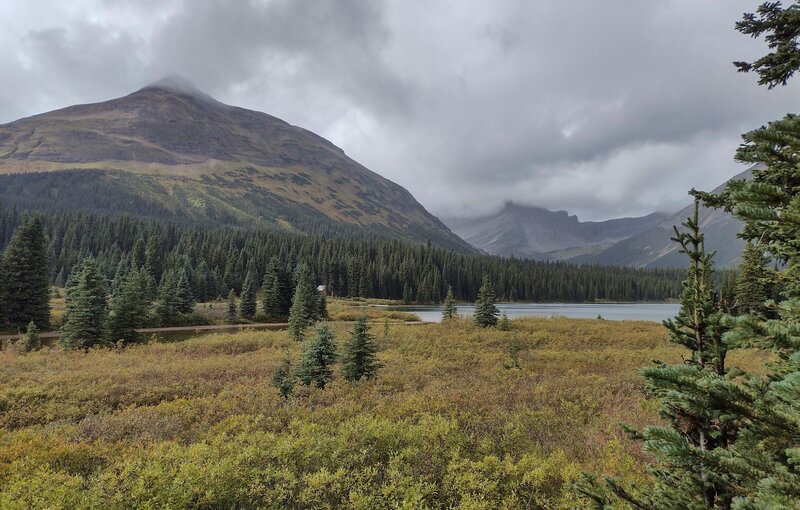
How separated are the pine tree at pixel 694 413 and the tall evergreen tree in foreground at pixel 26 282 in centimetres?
5959

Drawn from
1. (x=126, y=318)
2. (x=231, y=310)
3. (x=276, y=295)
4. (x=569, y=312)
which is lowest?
(x=569, y=312)

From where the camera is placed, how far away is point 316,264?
397 feet

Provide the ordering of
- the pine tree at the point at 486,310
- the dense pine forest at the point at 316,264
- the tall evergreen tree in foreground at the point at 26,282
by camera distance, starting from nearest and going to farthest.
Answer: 1. the pine tree at the point at 486,310
2. the tall evergreen tree in foreground at the point at 26,282
3. the dense pine forest at the point at 316,264

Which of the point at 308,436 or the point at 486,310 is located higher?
the point at 486,310

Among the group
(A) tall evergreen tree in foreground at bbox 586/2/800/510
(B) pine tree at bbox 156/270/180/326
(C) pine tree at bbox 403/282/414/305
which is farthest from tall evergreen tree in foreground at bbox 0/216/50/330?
(C) pine tree at bbox 403/282/414/305

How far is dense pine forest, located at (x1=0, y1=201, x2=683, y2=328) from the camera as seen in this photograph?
9900cm

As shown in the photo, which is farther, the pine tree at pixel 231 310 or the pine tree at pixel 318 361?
the pine tree at pixel 231 310

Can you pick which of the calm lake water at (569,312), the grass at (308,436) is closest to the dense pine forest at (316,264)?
the calm lake water at (569,312)

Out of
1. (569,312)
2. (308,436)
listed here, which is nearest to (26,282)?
(308,436)

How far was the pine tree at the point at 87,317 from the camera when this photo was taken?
31.6m

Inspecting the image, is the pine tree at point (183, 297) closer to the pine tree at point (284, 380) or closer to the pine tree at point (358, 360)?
the pine tree at point (358, 360)

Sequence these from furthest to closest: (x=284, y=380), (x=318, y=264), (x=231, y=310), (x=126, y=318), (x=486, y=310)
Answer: (x=318, y=264)
(x=231, y=310)
(x=486, y=310)
(x=126, y=318)
(x=284, y=380)

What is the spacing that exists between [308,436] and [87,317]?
3359 cm

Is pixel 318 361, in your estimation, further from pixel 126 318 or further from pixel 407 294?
pixel 407 294
